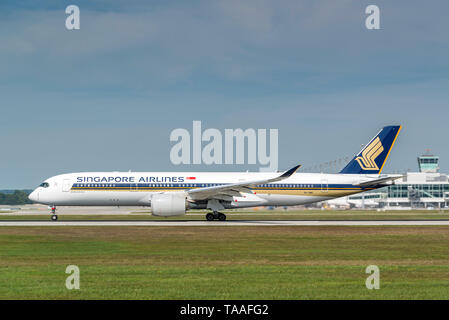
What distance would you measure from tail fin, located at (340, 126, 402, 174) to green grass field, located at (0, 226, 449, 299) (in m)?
18.5

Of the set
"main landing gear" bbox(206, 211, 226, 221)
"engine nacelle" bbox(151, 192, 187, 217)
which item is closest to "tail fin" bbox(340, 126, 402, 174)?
"main landing gear" bbox(206, 211, 226, 221)

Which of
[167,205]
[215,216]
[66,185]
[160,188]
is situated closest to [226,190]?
[215,216]

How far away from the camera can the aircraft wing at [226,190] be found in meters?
45.9

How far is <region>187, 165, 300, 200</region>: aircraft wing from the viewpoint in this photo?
4591 centimetres

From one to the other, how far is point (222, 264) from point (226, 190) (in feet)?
90.1

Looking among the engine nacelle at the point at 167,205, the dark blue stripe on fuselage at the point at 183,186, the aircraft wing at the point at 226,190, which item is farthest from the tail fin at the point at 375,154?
the engine nacelle at the point at 167,205

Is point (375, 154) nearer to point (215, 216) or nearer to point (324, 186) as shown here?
point (324, 186)

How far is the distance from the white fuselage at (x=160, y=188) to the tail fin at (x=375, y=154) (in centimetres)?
180

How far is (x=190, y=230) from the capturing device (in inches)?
1449

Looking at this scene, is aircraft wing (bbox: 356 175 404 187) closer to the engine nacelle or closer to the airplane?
the airplane

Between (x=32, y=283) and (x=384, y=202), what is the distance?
563ft
